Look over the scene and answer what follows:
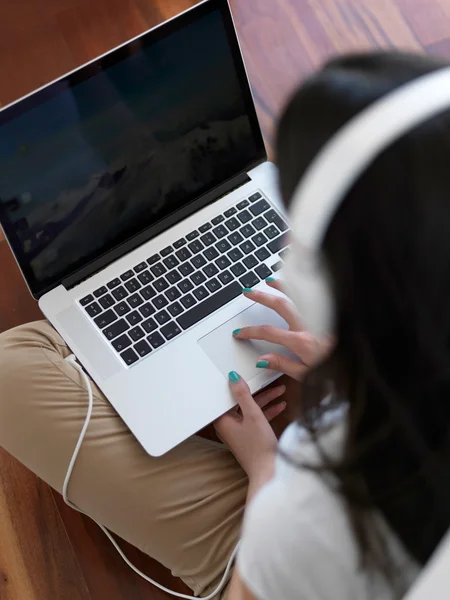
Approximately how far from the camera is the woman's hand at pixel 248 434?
0.76 m

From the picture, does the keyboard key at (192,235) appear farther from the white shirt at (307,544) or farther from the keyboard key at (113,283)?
the white shirt at (307,544)

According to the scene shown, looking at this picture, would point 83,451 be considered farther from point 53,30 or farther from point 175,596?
point 53,30

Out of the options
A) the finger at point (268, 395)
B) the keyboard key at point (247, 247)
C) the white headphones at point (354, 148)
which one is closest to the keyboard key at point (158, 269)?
the keyboard key at point (247, 247)

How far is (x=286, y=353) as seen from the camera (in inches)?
31.3

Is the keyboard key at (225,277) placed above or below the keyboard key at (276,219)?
below

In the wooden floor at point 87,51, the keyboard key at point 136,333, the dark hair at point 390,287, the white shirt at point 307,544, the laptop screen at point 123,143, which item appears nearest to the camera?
the dark hair at point 390,287

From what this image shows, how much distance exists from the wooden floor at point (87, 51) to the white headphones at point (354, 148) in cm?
62

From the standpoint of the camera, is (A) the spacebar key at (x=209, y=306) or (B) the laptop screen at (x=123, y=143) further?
(A) the spacebar key at (x=209, y=306)

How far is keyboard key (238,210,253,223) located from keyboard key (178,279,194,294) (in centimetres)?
11

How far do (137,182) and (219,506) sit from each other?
1.30 feet

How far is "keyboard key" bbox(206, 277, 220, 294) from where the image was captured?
0.81 meters

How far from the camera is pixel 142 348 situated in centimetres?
78

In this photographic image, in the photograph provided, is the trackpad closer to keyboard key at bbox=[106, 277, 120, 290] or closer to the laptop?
the laptop

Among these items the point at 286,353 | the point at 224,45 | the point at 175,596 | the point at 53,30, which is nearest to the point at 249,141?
the point at 224,45
